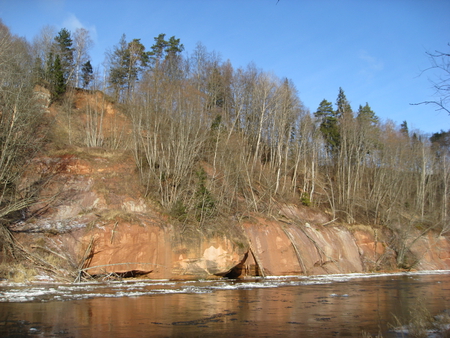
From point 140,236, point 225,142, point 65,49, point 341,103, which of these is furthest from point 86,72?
point 341,103

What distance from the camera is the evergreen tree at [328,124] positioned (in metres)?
55.9

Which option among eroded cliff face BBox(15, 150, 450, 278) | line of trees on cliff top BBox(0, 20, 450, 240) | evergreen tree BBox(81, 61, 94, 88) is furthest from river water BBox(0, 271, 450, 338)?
evergreen tree BBox(81, 61, 94, 88)

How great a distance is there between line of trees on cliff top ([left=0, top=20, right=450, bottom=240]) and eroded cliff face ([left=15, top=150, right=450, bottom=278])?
1637 millimetres

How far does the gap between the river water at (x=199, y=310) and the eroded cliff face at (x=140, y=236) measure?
2.78m

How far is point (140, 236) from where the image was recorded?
20984 mm

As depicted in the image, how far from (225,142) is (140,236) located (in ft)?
52.7

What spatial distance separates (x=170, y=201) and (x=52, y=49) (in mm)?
34853

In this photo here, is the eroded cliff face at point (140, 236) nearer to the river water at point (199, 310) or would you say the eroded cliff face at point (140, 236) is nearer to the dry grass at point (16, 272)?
the dry grass at point (16, 272)

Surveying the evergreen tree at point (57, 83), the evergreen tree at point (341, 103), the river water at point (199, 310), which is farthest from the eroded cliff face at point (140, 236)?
the evergreen tree at point (341, 103)

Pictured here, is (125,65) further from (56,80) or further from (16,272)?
(16,272)

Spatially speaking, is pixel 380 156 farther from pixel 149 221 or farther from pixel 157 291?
pixel 157 291

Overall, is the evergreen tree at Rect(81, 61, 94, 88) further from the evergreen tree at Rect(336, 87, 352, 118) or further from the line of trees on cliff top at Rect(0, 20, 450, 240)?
the evergreen tree at Rect(336, 87, 352, 118)

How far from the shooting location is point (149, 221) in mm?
22000

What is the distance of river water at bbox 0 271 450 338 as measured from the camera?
898 centimetres
